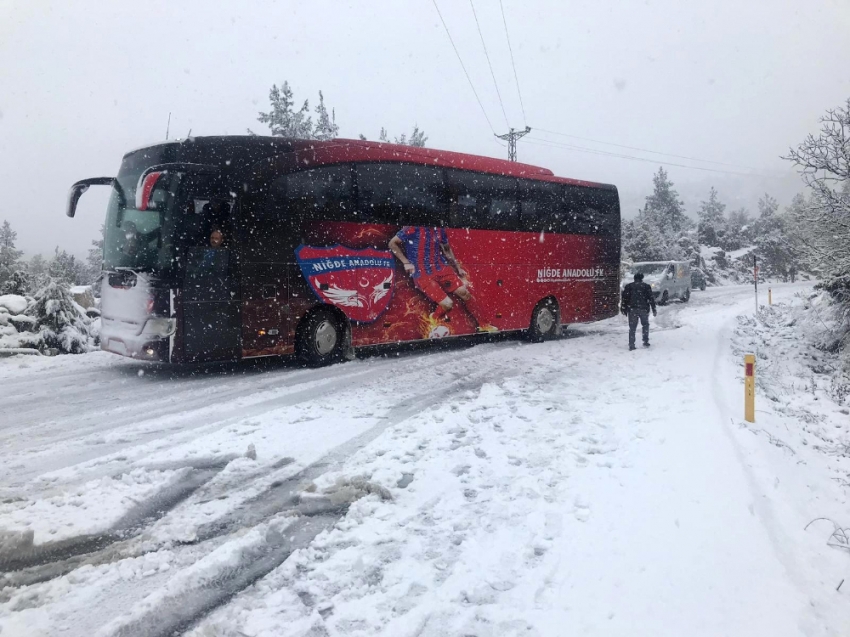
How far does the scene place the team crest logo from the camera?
9.66m

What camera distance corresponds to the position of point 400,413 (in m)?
6.80

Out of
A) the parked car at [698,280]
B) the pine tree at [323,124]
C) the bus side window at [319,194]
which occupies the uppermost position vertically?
the pine tree at [323,124]

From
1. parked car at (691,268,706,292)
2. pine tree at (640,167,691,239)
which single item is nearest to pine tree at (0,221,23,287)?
parked car at (691,268,706,292)

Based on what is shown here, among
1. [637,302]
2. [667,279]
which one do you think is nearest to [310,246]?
[637,302]

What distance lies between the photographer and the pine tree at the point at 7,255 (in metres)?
14.6

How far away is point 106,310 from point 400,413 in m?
5.57

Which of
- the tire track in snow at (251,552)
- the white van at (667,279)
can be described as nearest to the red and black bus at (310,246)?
the tire track in snow at (251,552)

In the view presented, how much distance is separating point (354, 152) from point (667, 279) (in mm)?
19980

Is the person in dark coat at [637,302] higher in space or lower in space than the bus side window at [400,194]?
lower

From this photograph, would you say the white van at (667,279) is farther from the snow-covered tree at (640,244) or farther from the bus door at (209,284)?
the snow-covered tree at (640,244)

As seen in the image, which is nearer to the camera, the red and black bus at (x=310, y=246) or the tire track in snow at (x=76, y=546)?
the tire track in snow at (x=76, y=546)

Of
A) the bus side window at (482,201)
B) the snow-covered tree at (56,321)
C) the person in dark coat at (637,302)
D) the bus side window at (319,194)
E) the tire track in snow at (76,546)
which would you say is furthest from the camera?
the person in dark coat at (637,302)

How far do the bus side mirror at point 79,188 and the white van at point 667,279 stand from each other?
21.0 meters

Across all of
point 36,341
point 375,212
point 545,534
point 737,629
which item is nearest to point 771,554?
point 737,629
